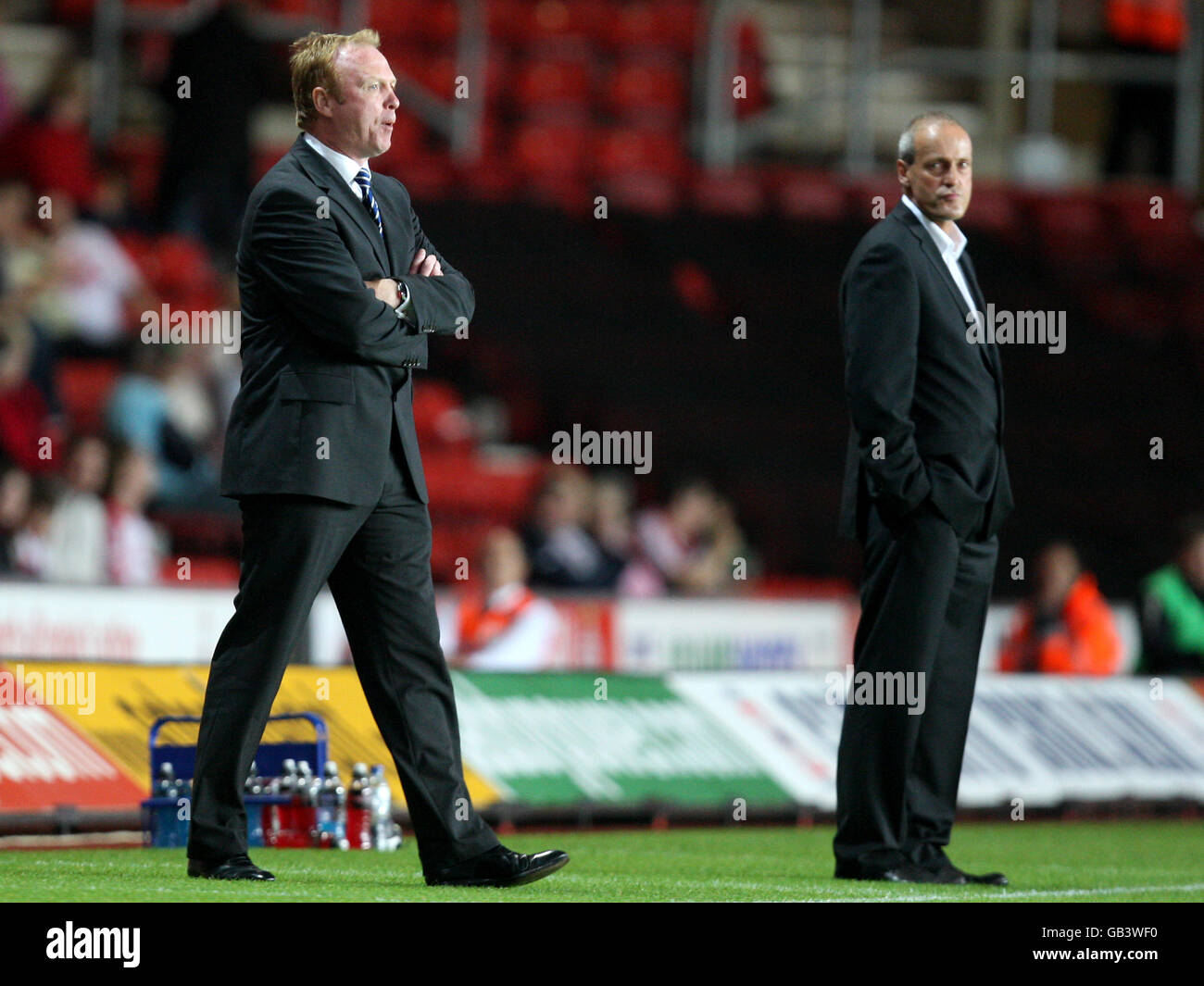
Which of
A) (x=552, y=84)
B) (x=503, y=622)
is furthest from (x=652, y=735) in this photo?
(x=552, y=84)

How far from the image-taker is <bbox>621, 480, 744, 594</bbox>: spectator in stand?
15.7 m

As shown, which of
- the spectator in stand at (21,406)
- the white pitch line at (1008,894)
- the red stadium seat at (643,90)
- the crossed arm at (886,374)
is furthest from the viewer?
the red stadium seat at (643,90)

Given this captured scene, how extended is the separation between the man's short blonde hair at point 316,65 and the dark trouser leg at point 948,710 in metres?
2.60

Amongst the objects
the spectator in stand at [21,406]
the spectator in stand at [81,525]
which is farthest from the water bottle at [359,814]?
the spectator in stand at [21,406]

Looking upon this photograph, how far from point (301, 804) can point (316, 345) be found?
2880 mm

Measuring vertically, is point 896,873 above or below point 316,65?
below

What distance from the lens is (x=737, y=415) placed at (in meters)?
18.6

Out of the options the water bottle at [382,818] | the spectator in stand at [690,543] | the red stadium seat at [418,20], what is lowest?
the water bottle at [382,818]

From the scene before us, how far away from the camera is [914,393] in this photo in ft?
25.7

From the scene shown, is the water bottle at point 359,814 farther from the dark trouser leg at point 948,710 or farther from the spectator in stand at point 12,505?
the spectator in stand at point 12,505

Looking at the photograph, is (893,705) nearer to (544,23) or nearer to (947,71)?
(947,71)

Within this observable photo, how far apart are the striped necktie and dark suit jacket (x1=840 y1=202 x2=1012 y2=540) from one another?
164 centimetres

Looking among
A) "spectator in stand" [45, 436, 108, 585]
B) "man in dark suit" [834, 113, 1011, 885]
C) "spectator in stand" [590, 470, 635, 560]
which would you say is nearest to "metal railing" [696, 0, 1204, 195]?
"spectator in stand" [590, 470, 635, 560]

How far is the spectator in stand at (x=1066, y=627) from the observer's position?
14.4 meters
